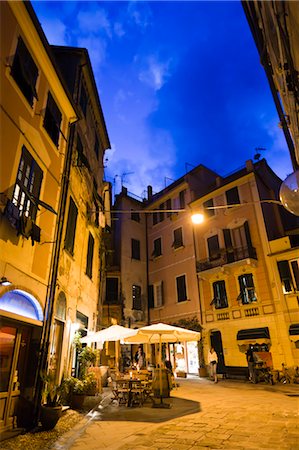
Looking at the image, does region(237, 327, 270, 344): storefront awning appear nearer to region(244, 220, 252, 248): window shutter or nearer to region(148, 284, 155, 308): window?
region(244, 220, 252, 248): window shutter

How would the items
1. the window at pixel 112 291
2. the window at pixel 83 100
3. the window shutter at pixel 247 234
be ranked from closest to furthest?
the window at pixel 83 100, the window shutter at pixel 247 234, the window at pixel 112 291

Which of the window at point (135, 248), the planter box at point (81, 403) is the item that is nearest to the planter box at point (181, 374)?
the window at point (135, 248)

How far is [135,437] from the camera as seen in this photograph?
20.0 ft

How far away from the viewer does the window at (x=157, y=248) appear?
1078 inches

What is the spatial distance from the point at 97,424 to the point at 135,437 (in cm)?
171

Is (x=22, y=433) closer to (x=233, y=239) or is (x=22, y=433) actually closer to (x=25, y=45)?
(x=25, y=45)

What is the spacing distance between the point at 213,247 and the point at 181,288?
14.3ft

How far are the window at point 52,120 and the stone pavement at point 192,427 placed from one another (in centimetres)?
808

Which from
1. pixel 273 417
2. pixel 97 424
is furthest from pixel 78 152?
pixel 273 417

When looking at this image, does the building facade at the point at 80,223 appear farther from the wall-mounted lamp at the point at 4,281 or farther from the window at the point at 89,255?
the wall-mounted lamp at the point at 4,281

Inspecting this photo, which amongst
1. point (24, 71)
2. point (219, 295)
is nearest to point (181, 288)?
point (219, 295)

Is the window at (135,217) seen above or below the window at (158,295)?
above

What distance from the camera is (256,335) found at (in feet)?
58.7

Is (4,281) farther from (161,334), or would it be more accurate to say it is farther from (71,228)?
(161,334)
